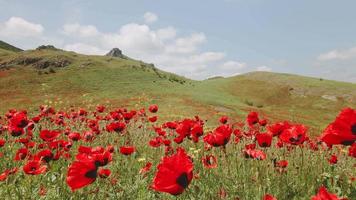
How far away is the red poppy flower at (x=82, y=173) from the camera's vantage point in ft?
10.0

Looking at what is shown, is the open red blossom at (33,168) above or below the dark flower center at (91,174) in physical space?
below

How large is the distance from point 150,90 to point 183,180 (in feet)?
133

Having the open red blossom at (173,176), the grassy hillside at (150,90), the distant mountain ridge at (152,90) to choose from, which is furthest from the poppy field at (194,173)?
the distant mountain ridge at (152,90)

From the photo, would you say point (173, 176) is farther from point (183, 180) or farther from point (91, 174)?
point (91, 174)

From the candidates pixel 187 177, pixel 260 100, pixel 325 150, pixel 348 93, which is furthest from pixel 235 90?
pixel 187 177

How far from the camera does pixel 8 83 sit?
1774 inches

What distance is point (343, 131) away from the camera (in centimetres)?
265

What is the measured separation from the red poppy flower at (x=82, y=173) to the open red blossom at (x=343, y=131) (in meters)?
1.68

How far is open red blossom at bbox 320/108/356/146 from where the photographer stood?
8.55 feet

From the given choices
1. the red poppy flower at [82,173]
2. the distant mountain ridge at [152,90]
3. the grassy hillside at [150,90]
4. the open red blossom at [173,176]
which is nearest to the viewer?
the open red blossom at [173,176]

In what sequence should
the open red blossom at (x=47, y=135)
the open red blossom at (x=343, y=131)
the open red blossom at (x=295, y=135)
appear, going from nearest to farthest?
the open red blossom at (x=343, y=131) → the open red blossom at (x=295, y=135) → the open red blossom at (x=47, y=135)

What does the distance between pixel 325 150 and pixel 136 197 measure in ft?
11.8

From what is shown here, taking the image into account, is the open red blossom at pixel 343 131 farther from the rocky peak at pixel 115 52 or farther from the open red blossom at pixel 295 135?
the rocky peak at pixel 115 52

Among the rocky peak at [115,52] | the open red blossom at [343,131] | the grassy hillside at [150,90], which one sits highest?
the rocky peak at [115,52]
